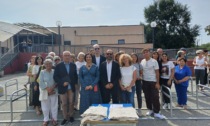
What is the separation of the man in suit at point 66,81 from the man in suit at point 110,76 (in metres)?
0.78

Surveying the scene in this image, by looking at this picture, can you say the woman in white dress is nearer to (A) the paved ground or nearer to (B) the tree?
(A) the paved ground

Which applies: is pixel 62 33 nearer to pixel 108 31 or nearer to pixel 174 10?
pixel 108 31

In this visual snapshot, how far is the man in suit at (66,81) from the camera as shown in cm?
628

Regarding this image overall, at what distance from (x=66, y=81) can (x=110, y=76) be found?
1.12 m

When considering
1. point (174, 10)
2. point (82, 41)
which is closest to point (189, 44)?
point (174, 10)

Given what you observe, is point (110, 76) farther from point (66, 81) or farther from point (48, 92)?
point (48, 92)

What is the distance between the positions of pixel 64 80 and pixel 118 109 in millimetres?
2282

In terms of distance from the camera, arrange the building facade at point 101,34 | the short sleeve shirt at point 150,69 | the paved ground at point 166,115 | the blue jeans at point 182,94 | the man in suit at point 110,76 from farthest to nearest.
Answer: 1. the building facade at point 101,34
2. the blue jeans at point 182,94
3. the short sleeve shirt at point 150,69
4. the paved ground at point 166,115
5. the man in suit at point 110,76

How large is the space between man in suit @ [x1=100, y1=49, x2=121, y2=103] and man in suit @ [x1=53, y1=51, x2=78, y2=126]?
30.9 inches

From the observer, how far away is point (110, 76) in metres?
6.28

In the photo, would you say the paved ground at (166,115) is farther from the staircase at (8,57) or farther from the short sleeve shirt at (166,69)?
the staircase at (8,57)

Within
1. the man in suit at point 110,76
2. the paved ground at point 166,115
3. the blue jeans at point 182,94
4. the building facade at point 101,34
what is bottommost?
the paved ground at point 166,115

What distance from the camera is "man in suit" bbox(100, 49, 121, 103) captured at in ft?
20.5

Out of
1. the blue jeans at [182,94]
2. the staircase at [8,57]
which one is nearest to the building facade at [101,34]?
the staircase at [8,57]
